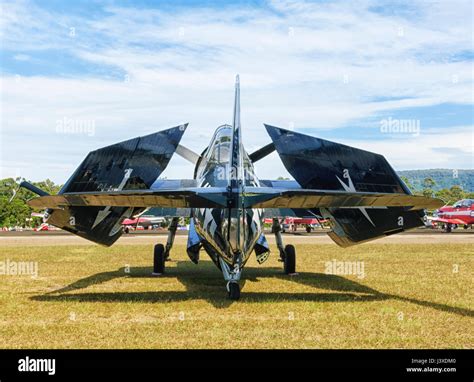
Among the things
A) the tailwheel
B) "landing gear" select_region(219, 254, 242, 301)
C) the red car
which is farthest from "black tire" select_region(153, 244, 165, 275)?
the red car

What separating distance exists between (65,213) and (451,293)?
9.99 m

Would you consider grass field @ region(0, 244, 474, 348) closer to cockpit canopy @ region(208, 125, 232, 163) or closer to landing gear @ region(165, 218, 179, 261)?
landing gear @ region(165, 218, 179, 261)

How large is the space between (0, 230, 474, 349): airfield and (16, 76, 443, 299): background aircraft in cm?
114

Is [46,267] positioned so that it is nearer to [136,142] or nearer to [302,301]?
[136,142]

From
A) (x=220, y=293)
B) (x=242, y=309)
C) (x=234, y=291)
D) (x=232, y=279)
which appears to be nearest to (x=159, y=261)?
(x=220, y=293)

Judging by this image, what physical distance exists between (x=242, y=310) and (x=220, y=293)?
2.33m

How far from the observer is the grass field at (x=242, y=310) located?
8289 millimetres

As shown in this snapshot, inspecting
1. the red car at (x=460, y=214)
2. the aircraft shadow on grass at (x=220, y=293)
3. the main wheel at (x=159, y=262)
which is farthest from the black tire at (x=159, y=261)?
the red car at (x=460, y=214)

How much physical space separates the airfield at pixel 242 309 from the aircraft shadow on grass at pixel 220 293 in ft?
0.08

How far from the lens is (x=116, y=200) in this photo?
373 inches

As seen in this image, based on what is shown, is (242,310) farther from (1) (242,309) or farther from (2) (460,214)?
(2) (460,214)

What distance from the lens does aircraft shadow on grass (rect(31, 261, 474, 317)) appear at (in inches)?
467

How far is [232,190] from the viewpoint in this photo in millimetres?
10156

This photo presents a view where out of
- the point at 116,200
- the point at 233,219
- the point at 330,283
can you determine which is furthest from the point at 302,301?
the point at 116,200
